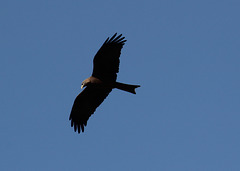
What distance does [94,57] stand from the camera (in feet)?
41.7

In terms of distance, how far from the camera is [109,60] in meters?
12.8

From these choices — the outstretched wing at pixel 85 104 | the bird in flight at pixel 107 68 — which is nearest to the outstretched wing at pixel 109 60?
the bird in flight at pixel 107 68

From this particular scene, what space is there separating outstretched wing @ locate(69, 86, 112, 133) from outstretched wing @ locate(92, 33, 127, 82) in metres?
0.85

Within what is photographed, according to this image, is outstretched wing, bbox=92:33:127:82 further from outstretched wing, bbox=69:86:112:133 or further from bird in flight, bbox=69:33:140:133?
outstretched wing, bbox=69:86:112:133

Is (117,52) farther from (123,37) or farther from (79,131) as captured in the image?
(79,131)

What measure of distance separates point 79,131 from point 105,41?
127 inches

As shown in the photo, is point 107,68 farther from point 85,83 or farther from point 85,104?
point 85,104

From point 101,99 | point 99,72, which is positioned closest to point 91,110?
point 101,99

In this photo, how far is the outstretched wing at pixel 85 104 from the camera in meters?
13.8

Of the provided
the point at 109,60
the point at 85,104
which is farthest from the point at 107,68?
the point at 85,104

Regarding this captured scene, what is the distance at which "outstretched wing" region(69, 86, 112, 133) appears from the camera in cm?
1376

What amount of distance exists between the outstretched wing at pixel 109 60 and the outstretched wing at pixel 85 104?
85 cm

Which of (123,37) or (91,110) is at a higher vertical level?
(123,37)

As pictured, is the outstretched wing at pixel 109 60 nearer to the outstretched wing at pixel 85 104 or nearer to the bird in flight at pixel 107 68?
the bird in flight at pixel 107 68
